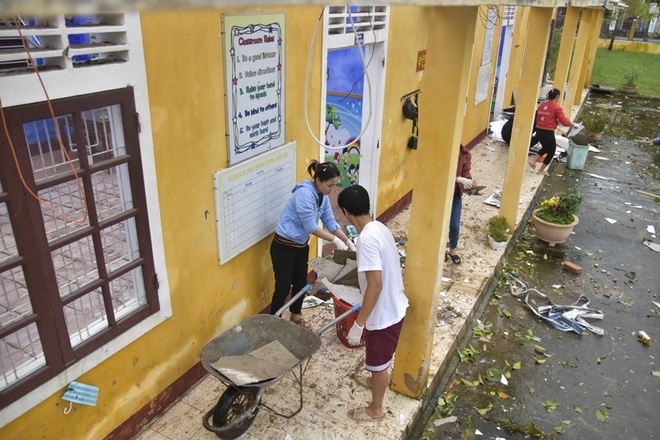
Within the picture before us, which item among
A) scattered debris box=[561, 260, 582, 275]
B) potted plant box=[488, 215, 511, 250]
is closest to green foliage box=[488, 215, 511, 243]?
potted plant box=[488, 215, 511, 250]

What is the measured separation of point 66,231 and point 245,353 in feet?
5.56

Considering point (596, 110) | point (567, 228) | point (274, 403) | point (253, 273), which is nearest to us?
point (274, 403)

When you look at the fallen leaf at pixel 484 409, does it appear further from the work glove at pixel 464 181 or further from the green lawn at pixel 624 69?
the green lawn at pixel 624 69

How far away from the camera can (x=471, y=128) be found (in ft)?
37.5

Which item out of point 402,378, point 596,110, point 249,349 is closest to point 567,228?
point 402,378

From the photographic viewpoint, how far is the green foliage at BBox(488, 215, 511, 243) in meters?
7.17

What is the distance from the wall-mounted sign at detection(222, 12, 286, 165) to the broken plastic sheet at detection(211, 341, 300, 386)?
5.11 ft

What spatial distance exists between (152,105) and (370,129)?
3.88 m

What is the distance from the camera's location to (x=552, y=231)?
760 cm

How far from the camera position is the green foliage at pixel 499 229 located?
7172 millimetres

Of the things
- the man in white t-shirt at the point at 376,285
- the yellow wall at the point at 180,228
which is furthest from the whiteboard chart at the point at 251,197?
the man in white t-shirt at the point at 376,285

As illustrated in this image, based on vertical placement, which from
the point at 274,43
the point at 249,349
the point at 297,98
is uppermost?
the point at 274,43

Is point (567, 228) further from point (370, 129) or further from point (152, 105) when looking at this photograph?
point (152, 105)

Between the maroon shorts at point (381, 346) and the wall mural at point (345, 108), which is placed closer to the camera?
the maroon shorts at point (381, 346)
